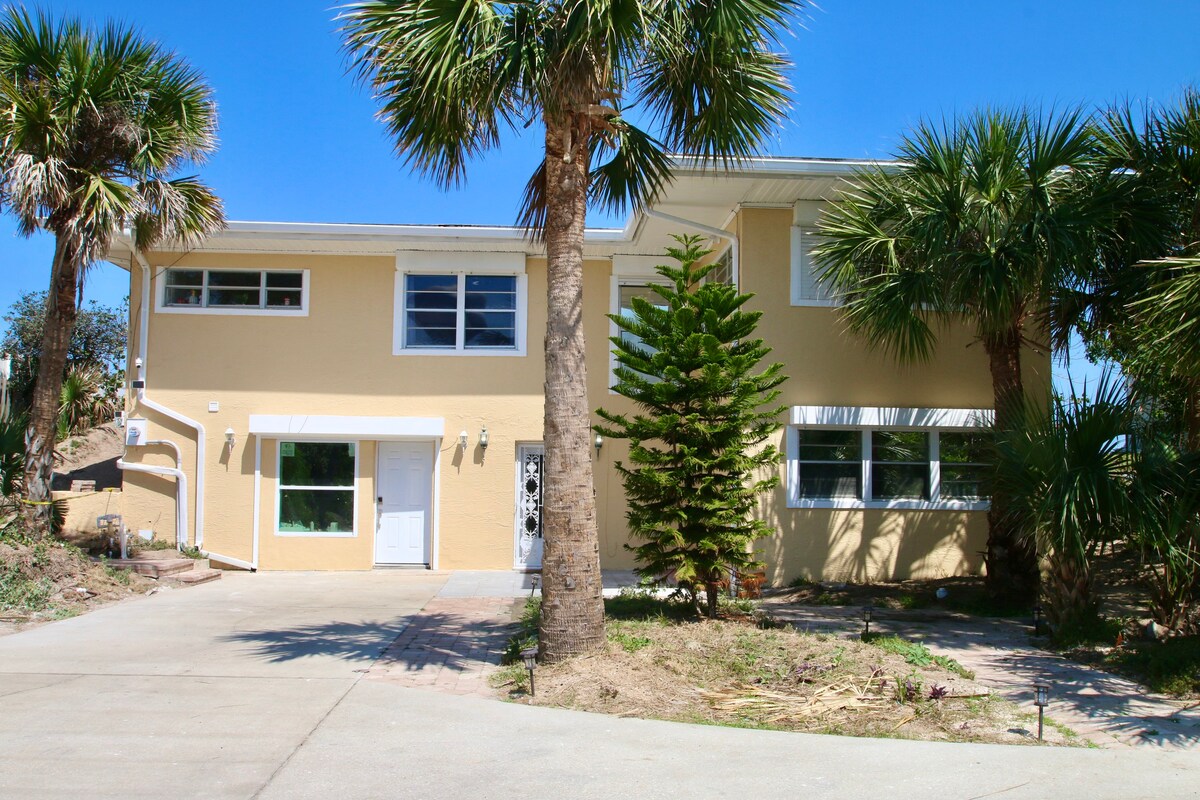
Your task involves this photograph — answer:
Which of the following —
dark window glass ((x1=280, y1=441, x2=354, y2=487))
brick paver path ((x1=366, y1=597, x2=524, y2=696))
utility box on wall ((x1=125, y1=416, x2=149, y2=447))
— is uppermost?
utility box on wall ((x1=125, y1=416, x2=149, y2=447))

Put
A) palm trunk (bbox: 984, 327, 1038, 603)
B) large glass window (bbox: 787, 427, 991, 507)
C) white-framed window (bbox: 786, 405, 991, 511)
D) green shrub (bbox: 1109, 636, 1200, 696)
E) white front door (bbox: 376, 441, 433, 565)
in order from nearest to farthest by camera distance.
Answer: green shrub (bbox: 1109, 636, 1200, 696)
palm trunk (bbox: 984, 327, 1038, 603)
white-framed window (bbox: 786, 405, 991, 511)
large glass window (bbox: 787, 427, 991, 507)
white front door (bbox: 376, 441, 433, 565)

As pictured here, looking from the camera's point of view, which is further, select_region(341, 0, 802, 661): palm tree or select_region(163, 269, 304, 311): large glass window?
select_region(163, 269, 304, 311): large glass window

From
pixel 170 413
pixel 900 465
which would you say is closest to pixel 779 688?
pixel 900 465

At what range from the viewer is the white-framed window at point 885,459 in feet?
40.3

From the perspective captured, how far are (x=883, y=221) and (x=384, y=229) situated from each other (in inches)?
305

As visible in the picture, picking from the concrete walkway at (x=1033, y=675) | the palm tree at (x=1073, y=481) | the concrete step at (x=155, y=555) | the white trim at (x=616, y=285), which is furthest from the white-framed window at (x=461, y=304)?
the palm tree at (x=1073, y=481)

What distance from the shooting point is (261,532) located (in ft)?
47.8

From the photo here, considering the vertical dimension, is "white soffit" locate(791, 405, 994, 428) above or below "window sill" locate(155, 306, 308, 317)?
below

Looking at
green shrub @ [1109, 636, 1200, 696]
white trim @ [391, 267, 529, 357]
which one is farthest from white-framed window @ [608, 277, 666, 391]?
green shrub @ [1109, 636, 1200, 696]

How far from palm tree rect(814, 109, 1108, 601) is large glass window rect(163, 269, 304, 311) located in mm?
8652

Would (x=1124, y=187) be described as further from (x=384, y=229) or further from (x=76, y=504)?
(x=76, y=504)

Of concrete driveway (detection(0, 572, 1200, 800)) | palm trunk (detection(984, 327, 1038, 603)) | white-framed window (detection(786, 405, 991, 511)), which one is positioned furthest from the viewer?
white-framed window (detection(786, 405, 991, 511))

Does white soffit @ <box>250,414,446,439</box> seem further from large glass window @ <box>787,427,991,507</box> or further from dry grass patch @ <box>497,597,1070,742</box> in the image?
dry grass patch @ <box>497,597,1070,742</box>

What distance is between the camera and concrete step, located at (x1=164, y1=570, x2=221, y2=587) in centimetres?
1276
